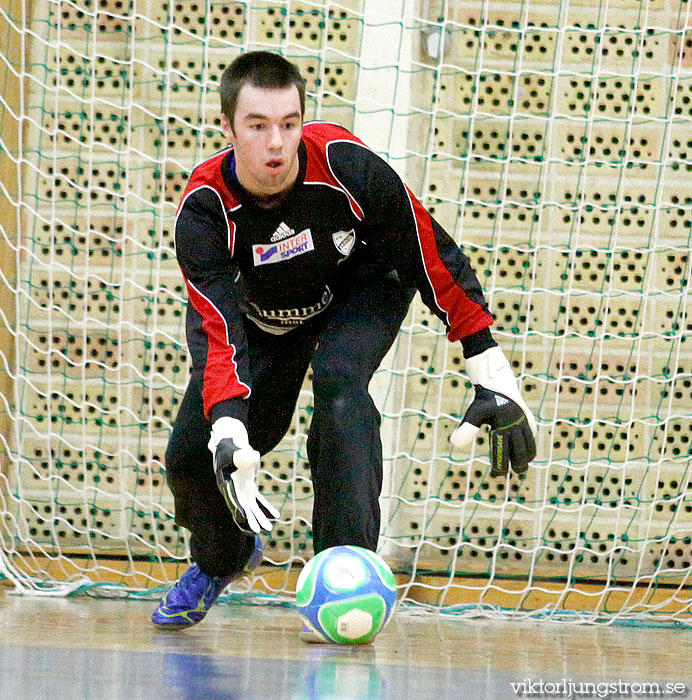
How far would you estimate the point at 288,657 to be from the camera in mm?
2133

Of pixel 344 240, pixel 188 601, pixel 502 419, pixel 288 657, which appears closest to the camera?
pixel 288 657

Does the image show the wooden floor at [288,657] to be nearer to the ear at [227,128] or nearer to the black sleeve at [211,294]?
the black sleeve at [211,294]

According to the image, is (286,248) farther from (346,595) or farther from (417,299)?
(417,299)

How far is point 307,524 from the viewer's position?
12.7 ft

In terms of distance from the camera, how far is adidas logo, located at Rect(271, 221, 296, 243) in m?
2.48

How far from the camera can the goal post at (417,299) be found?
3836 mm

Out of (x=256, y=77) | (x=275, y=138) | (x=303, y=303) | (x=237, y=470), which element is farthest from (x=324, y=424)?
(x=256, y=77)

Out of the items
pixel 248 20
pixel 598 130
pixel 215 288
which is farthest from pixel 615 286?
pixel 215 288

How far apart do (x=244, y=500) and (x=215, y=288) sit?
529 mm

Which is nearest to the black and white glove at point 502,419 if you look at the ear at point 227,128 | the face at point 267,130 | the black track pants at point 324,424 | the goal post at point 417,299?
the black track pants at point 324,424

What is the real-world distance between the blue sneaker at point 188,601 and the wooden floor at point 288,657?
47 mm

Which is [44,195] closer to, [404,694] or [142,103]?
[142,103]

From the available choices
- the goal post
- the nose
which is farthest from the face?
the goal post

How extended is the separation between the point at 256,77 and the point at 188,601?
1.44 metres
